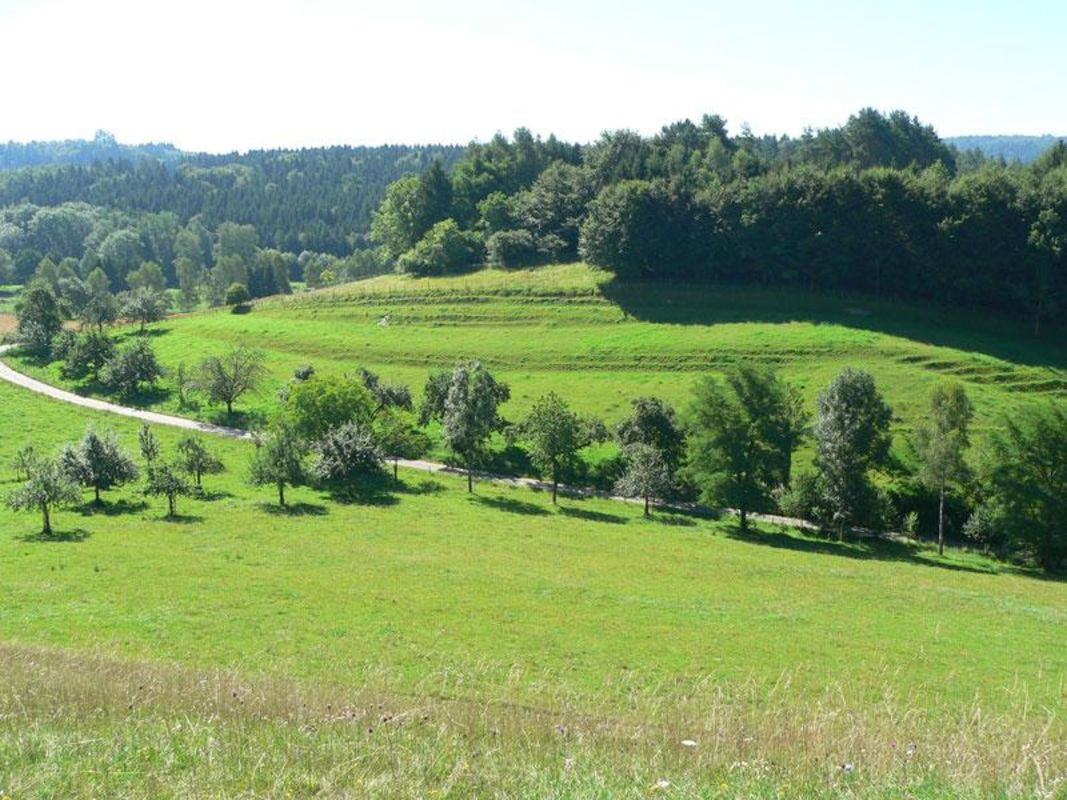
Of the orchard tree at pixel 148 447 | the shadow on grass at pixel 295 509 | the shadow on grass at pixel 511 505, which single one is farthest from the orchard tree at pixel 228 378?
the shadow on grass at pixel 511 505

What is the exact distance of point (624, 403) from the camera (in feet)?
263

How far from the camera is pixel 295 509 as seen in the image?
195 ft

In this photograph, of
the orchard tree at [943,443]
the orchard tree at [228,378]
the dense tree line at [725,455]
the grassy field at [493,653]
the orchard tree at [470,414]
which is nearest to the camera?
the grassy field at [493,653]

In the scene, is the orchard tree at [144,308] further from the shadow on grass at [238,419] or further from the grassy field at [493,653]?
the shadow on grass at [238,419]

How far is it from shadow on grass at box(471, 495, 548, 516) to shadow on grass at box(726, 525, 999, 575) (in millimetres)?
14047

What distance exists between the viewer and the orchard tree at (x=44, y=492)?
5116cm

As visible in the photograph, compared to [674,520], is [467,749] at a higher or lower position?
higher

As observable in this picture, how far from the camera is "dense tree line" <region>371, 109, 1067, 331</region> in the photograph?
97.1 metres

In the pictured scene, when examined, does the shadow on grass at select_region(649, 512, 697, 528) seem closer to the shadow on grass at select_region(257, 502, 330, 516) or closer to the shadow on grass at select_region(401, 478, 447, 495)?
the shadow on grass at select_region(401, 478, 447, 495)

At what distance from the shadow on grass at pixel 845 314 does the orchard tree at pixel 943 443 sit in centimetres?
2883

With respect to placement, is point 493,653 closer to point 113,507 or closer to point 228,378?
point 113,507

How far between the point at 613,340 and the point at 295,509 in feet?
160

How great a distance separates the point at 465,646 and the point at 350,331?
277ft

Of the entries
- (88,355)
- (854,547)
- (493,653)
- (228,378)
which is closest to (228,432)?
(228,378)
